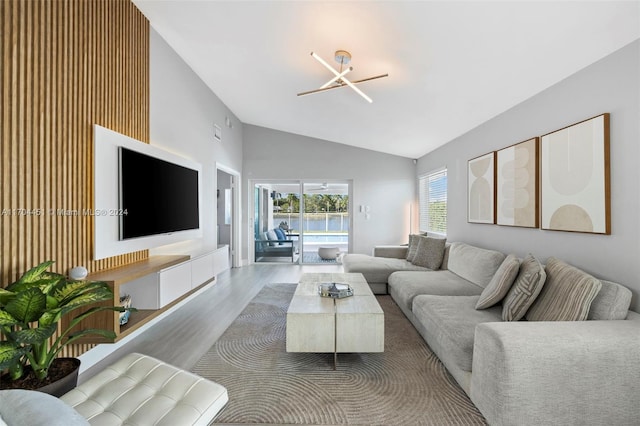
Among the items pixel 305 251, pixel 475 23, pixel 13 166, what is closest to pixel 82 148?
pixel 13 166

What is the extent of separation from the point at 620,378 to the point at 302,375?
180 centimetres

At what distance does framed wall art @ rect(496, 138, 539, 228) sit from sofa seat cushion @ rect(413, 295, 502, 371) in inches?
40.8

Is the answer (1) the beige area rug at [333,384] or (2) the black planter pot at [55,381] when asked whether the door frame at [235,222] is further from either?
(2) the black planter pot at [55,381]

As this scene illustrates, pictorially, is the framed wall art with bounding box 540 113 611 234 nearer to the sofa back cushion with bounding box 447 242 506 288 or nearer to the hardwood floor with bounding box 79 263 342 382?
the sofa back cushion with bounding box 447 242 506 288

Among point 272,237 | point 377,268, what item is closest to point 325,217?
point 272,237

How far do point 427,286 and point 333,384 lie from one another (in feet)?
5.20

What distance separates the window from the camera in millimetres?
5387

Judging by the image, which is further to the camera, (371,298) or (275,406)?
(371,298)

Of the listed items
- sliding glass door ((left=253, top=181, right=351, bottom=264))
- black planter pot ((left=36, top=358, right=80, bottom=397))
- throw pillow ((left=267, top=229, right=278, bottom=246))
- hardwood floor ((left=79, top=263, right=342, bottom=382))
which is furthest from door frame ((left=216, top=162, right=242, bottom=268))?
black planter pot ((left=36, top=358, right=80, bottom=397))

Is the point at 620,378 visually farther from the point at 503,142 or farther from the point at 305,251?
the point at 305,251

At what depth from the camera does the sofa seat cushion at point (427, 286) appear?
3.11m

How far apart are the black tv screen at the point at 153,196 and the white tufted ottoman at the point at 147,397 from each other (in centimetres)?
148

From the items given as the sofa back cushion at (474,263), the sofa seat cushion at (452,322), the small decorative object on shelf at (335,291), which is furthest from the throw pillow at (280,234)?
the sofa seat cushion at (452,322)

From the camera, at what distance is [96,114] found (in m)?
2.53
